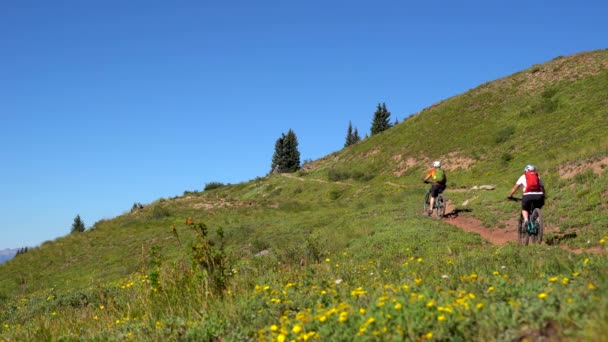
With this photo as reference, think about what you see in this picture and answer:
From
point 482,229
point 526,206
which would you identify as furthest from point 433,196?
point 526,206

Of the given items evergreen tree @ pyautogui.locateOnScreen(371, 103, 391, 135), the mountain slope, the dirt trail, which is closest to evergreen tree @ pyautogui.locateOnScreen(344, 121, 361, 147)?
evergreen tree @ pyautogui.locateOnScreen(371, 103, 391, 135)

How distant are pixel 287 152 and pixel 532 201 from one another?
344 feet

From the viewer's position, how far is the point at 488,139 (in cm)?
4669

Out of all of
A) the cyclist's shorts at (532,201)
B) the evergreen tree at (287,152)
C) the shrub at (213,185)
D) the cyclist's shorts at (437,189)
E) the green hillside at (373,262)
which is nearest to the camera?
the green hillside at (373,262)

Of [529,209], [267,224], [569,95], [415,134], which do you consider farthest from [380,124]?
[529,209]

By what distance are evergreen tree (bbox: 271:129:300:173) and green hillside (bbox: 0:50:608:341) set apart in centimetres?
6169

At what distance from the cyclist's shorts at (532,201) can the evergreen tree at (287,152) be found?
336 ft

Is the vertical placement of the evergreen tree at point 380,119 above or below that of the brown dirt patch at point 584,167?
above

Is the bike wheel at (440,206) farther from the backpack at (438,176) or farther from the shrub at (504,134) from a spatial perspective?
the shrub at (504,134)

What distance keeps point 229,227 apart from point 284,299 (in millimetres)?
24510

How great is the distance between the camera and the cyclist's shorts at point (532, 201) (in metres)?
13.2

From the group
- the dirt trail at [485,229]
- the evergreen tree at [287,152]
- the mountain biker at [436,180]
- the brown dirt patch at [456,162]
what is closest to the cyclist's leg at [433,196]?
the mountain biker at [436,180]

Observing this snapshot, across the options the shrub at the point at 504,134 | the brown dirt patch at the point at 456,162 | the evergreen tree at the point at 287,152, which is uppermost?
the evergreen tree at the point at 287,152

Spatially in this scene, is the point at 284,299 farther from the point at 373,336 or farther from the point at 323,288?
the point at 373,336
